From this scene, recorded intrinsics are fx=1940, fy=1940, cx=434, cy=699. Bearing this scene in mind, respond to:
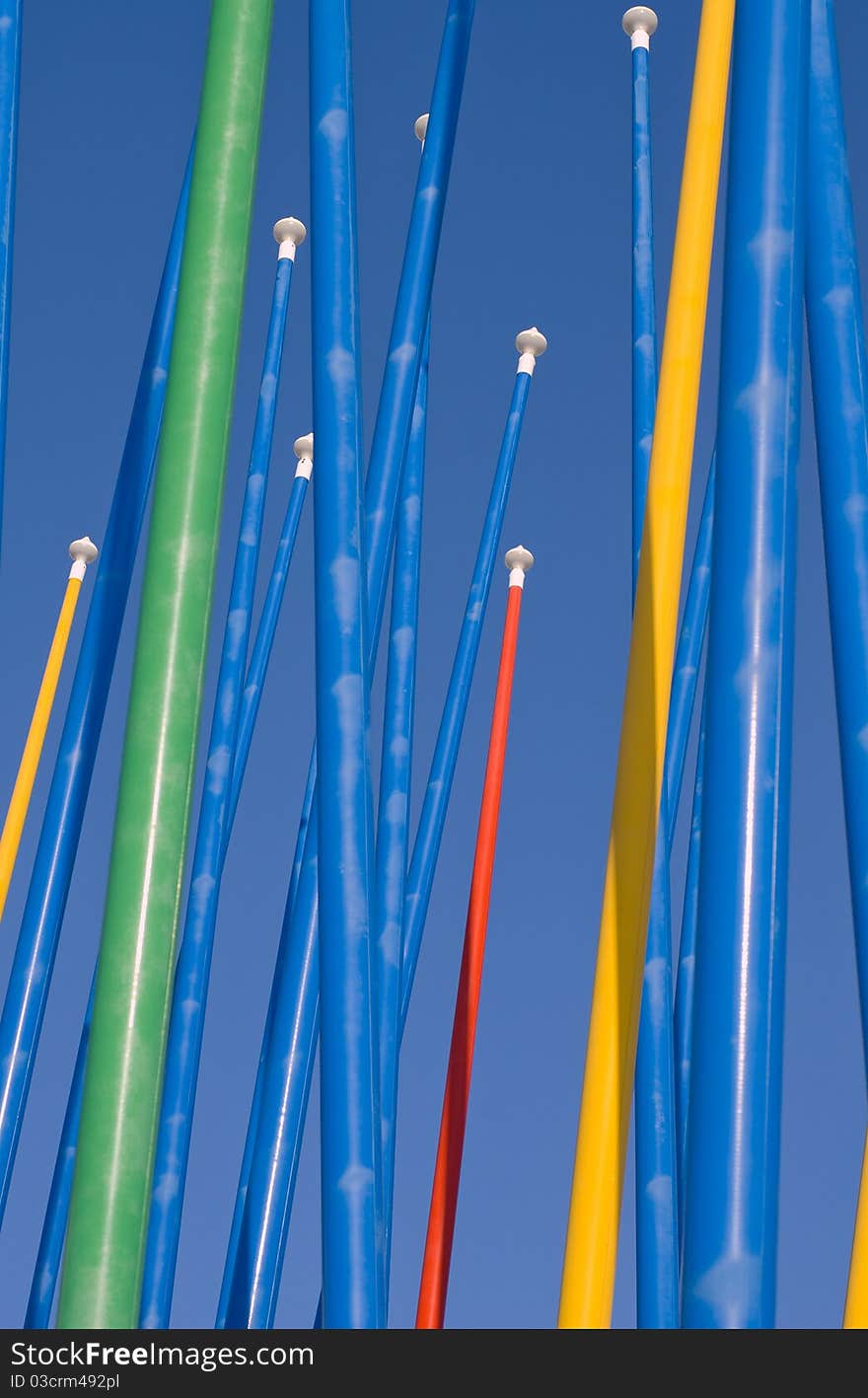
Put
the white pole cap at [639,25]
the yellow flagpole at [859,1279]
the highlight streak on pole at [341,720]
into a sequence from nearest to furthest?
1. the highlight streak on pole at [341,720]
2. the yellow flagpole at [859,1279]
3. the white pole cap at [639,25]

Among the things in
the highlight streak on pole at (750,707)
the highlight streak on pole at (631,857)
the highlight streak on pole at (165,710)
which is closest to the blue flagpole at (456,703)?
the highlight streak on pole at (631,857)

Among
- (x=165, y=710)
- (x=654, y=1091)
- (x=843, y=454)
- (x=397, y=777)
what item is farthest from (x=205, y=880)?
(x=165, y=710)

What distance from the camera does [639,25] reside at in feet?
34.4

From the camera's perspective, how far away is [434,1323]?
7957 mm

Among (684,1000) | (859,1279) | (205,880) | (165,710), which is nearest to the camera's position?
(165,710)

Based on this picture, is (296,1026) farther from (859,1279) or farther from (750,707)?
(750,707)

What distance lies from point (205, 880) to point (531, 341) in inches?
168

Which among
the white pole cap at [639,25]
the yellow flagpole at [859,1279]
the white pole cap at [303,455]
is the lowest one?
the yellow flagpole at [859,1279]

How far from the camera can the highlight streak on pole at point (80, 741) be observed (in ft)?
23.9

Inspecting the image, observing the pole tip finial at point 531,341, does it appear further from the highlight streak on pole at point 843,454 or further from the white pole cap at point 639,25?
the highlight streak on pole at point 843,454

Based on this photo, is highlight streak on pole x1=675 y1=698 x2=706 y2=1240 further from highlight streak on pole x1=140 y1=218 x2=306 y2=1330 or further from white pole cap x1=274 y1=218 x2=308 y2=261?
white pole cap x1=274 y1=218 x2=308 y2=261

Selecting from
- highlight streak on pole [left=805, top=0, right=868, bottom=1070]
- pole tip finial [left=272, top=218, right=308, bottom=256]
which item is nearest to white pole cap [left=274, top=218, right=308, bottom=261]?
pole tip finial [left=272, top=218, right=308, bottom=256]

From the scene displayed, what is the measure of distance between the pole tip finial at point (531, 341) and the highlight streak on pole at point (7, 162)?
512cm

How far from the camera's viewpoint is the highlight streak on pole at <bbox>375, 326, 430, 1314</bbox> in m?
6.82
